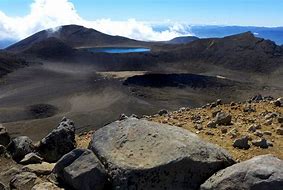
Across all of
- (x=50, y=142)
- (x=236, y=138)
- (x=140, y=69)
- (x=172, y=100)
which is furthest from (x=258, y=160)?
(x=140, y=69)

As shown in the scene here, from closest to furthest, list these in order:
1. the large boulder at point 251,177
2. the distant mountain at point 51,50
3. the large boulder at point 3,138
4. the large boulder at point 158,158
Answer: the large boulder at point 251,177 → the large boulder at point 158,158 → the large boulder at point 3,138 → the distant mountain at point 51,50

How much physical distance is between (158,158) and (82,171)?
1340 millimetres

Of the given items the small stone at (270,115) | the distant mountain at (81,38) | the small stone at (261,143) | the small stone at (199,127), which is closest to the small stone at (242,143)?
the small stone at (261,143)

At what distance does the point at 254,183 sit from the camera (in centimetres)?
741

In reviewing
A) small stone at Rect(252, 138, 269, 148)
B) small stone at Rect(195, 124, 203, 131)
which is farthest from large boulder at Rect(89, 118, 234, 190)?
small stone at Rect(195, 124, 203, 131)

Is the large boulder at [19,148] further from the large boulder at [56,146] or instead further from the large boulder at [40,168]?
the large boulder at [40,168]

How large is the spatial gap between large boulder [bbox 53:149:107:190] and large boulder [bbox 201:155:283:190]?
1.76 metres

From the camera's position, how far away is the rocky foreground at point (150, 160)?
308 inches

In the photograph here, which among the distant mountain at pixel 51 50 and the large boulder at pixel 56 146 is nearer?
the large boulder at pixel 56 146

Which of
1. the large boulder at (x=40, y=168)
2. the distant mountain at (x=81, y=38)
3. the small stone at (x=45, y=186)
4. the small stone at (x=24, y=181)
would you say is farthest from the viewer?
the distant mountain at (x=81, y=38)

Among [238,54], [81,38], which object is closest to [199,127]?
[238,54]

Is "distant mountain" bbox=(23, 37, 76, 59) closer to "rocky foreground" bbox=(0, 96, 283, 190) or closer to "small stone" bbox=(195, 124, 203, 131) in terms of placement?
"small stone" bbox=(195, 124, 203, 131)

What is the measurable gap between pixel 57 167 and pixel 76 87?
A: 2553 inches

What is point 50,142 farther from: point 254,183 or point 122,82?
point 122,82
